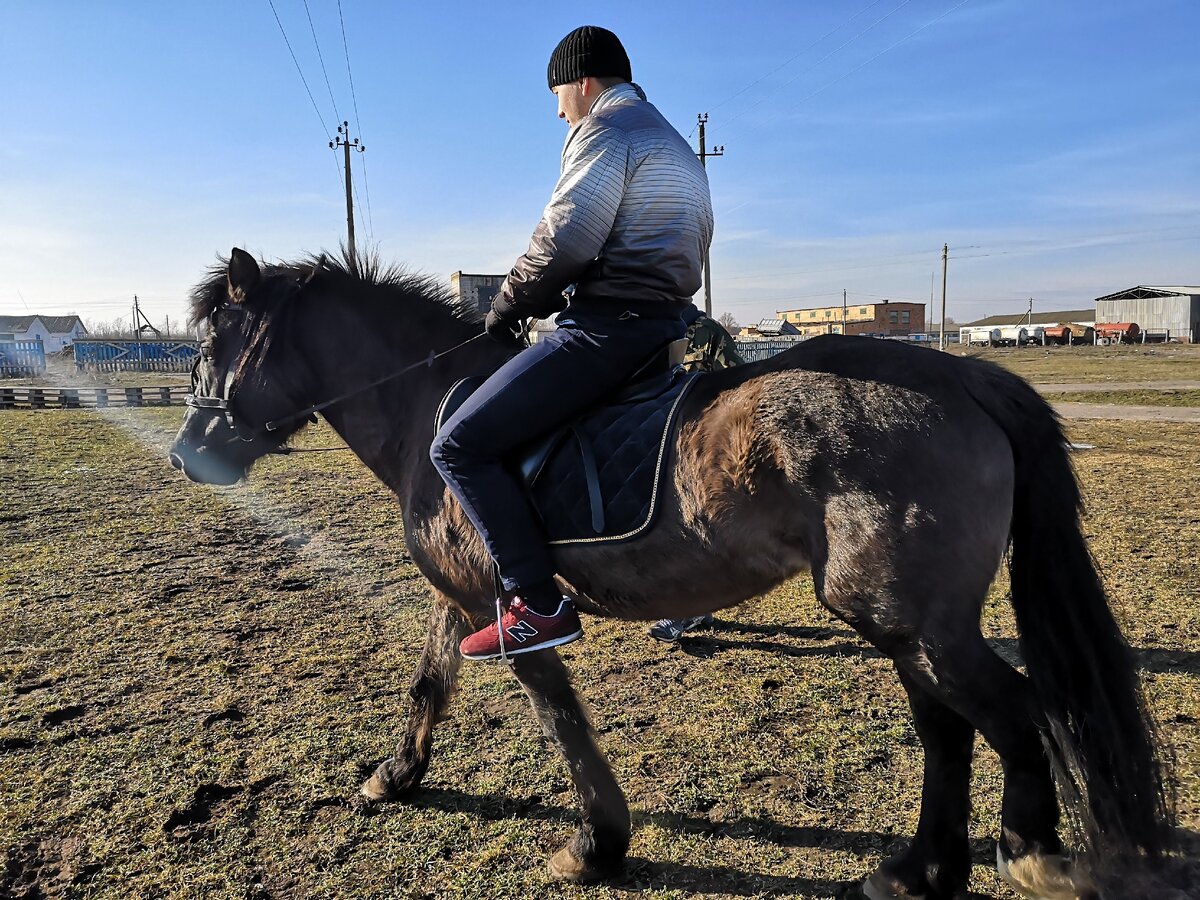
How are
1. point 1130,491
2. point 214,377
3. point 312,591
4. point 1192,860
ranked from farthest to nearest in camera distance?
point 1130,491, point 312,591, point 214,377, point 1192,860

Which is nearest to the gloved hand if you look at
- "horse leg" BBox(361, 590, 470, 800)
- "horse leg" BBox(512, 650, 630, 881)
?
"horse leg" BBox(361, 590, 470, 800)

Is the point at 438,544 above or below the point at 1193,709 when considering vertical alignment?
above

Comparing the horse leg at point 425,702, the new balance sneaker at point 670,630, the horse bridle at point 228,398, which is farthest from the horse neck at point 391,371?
the new balance sneaker at point 670,630

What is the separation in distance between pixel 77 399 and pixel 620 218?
2715 centimetres

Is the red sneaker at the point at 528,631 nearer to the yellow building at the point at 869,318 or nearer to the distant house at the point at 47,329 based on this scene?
the yellow building at the point at 869,318

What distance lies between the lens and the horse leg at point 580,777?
8.87ft

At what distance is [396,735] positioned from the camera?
12.1 feet

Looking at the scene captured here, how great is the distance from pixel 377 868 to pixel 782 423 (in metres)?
2.26

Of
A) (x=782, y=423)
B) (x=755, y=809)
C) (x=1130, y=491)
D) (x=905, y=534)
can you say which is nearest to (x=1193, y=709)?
(x=755, y=809)

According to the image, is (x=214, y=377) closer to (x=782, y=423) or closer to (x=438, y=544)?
(x=438, y=544)

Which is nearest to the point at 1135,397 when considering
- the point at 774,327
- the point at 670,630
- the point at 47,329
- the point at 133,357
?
the point at 670,630

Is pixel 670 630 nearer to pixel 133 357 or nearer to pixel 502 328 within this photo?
pixel 502 328

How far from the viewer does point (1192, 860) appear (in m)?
2.49

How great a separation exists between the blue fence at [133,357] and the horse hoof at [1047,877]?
5561 cm
